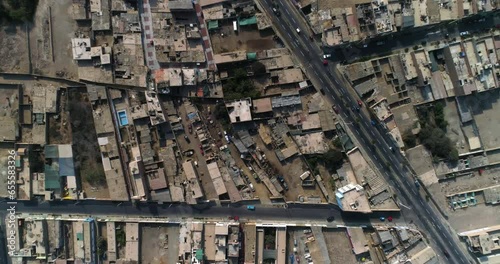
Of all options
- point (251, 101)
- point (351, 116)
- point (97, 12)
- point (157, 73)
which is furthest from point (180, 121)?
point (351, 116)

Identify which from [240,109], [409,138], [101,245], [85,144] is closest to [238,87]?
[240,109]

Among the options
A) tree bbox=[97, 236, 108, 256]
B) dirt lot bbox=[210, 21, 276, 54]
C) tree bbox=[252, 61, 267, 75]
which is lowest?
tree bbox=[97, 236, 108, 256]

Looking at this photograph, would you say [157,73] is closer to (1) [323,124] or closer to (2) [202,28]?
(2) [202,28]

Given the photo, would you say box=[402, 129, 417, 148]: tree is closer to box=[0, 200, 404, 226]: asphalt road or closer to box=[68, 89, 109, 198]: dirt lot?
box=[0, 200, 404, 226]: asphalt road

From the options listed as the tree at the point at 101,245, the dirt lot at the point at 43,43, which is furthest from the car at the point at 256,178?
the dirt lot at the point at 43,43

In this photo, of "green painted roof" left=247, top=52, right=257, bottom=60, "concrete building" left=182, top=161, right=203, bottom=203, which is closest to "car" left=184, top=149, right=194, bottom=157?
"concrete building" left=182, top=161, right=203, bottom=203

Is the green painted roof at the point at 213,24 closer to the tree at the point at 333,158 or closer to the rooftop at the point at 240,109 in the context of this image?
the rooftop at the point at 240,109

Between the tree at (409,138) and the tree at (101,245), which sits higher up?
the tree at (409,138)
